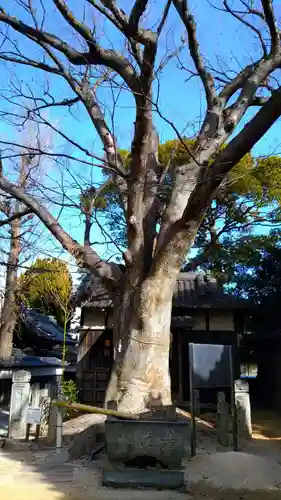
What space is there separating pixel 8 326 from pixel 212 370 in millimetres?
9699

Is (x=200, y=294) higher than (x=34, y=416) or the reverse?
higher

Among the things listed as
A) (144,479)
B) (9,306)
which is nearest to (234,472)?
(144,479)

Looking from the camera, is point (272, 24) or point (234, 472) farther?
point (272, 24)

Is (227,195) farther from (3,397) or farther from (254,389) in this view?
(3,397)

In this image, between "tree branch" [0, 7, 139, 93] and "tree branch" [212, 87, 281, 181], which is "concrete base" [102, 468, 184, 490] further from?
"tree branch" [0, 7, 139, 93]

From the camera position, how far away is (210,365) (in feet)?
24.1

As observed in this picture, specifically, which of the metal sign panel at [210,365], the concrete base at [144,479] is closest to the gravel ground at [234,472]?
the concrete base at [144,479]

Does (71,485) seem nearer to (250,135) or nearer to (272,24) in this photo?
(250,135)

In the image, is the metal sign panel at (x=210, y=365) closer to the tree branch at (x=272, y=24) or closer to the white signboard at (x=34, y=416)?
the white signboard at (x=34, y=416)

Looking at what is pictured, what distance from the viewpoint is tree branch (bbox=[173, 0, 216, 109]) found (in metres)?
7.28

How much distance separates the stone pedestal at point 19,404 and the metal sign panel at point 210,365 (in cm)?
346

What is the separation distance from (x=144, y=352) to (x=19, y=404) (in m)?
3.07

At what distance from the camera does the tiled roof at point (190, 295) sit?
43.4ft

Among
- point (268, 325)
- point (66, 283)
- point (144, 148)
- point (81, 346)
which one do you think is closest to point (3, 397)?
point (81, 346)
